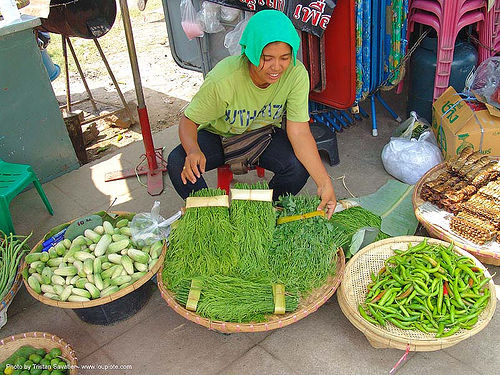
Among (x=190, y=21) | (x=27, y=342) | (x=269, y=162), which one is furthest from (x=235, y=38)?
(x=27, y=342)

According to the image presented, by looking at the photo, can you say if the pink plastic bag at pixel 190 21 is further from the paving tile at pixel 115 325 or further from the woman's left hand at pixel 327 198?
the paving tile at pixel 115 325

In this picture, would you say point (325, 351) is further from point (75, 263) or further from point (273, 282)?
point (75, 263)

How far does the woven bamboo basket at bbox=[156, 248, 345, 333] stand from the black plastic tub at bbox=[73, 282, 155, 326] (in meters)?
0.26

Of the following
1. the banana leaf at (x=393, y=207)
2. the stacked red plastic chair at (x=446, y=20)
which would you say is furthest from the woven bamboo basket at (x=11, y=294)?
the stacked red plastic chair at (x=446, y=20)

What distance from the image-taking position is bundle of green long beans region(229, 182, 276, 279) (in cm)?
Result: 235

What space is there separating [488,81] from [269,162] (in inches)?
72.2

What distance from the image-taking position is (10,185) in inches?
121

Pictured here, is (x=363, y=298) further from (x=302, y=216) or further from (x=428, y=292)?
(x=302, y=216)

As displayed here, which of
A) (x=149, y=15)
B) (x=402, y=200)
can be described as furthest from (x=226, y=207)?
(x=149, y=15)

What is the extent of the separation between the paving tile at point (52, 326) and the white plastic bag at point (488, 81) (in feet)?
10.0

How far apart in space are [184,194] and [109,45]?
19.0ft

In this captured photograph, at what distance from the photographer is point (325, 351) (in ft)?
7.66

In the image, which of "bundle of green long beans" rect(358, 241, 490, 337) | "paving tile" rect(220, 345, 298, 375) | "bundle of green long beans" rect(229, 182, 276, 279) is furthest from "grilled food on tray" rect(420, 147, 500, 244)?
"paving tile" rect(220, 345, 298, 375)

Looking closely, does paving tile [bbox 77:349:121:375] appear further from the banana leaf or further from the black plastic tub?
the banana leaf
